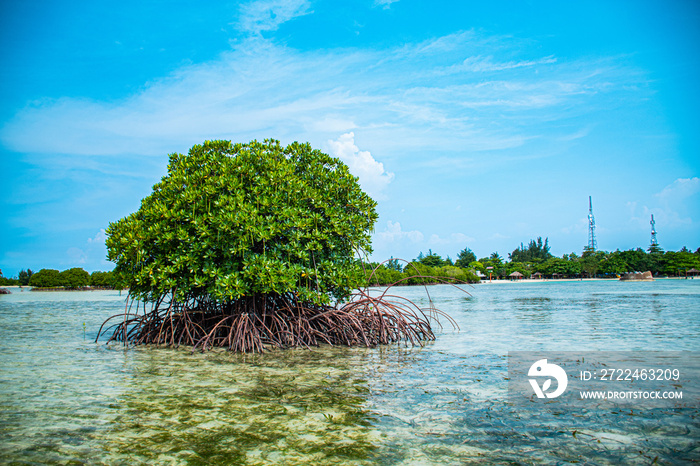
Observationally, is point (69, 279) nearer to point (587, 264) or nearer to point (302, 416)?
point (302, 416)

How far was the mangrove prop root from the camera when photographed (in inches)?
313

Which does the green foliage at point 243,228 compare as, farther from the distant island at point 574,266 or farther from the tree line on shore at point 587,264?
the tree line on shore at point 587,264

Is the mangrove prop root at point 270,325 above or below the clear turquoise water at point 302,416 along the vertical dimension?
above

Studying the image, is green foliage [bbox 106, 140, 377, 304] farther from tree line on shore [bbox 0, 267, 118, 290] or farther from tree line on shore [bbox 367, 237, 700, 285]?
tree line on shore [bbox 367, 237, 700, 285]

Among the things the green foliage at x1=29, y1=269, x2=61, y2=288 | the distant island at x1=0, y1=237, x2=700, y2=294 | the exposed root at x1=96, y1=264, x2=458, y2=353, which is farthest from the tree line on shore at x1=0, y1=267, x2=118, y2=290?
the exposed root at x1=96, y1=264, x2=458, y2=353

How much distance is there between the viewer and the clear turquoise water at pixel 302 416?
3.18 m

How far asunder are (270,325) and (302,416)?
4527mm

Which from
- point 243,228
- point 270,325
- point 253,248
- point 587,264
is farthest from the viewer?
point 587,264

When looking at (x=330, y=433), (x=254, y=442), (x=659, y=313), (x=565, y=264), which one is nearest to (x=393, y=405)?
(x=330, y=433)

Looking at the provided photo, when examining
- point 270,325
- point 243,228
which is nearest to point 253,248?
point 243,228

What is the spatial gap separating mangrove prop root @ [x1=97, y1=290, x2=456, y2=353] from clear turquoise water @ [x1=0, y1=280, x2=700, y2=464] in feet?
2.29

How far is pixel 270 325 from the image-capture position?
838 cm

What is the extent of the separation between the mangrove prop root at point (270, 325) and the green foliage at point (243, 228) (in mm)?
437

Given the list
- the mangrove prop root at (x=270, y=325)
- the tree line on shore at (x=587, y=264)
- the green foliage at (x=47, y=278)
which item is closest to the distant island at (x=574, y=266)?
the tree line on shore at (x=587, y=264)
